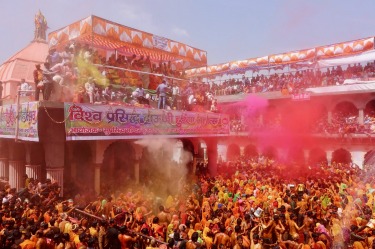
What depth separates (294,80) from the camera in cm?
3050

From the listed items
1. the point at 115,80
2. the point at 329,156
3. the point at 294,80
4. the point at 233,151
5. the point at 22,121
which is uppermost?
the point at 294,80

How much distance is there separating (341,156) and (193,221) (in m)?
22.0

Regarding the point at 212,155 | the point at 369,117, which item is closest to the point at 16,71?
Answer: the point at 212,155

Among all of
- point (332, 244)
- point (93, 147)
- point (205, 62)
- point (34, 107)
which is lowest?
point (332, 244)

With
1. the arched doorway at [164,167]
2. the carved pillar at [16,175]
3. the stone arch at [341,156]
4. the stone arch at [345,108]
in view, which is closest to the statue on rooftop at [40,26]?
the arched doorway at [164,167]

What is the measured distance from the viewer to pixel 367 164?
23.6 meters

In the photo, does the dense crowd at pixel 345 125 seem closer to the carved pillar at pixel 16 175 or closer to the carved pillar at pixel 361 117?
the carved pillar at pixel 361 117

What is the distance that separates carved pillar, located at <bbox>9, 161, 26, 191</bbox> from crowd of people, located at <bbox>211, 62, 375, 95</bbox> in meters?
22.3

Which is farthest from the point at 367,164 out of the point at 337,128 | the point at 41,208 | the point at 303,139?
the point at 41,208

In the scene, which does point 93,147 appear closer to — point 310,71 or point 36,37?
point 310,71

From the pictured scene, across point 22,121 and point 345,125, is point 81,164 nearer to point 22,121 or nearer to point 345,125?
point 22,121

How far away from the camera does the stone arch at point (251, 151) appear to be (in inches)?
1217

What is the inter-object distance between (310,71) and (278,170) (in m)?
14.9

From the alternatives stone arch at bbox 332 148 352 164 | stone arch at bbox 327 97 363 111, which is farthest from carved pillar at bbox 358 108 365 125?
stone arch at bbox 332 148 352 164
